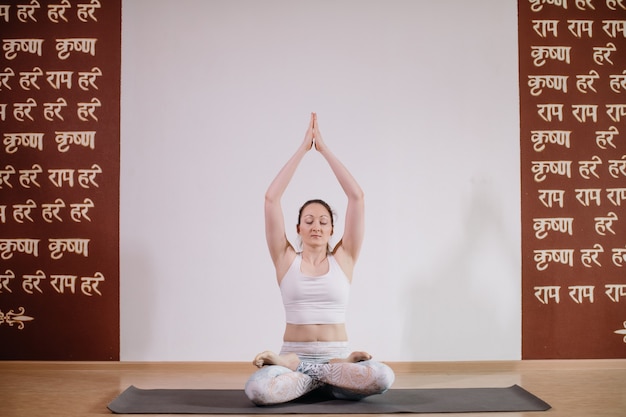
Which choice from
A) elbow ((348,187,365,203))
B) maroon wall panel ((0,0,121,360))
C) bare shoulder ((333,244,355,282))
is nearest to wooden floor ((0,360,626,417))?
maroon wall panel ((0,0,121,360))

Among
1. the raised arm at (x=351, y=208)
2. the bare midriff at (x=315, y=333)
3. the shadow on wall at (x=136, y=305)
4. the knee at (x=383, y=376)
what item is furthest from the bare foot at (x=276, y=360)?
the shadow on wall at (x=136, y=305)

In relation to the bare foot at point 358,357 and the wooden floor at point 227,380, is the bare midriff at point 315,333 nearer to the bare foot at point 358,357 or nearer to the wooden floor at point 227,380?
the bare foot at point 358,357

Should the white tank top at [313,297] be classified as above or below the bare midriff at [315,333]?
above

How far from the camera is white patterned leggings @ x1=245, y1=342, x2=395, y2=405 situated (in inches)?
134

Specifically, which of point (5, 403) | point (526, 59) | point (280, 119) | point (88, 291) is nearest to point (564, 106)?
point (526, 59)

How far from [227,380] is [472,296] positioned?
5.71ft

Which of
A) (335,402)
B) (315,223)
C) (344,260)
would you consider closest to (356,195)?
(315,223)

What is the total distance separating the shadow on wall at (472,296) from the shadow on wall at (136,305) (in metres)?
1.75

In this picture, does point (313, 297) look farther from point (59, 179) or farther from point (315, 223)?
point (59, 179)

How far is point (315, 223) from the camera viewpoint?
3.80 metres

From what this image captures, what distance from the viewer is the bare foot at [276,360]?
3.45 m

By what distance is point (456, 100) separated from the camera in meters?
4.93

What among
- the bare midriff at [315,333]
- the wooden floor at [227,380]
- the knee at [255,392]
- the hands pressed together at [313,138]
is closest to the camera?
the knee at [255,392]

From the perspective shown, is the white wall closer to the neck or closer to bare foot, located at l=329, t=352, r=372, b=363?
the neck
